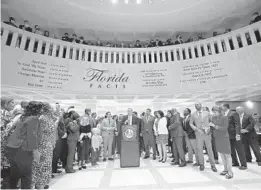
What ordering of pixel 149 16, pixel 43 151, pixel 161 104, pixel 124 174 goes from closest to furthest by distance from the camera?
pixel 43 151 < pixel 124 174 < pixel 149 16 < pixel 161 104

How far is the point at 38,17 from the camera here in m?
8.48

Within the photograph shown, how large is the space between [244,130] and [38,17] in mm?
10850

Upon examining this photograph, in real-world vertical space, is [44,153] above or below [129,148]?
above

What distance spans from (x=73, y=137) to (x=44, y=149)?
2.70 feet

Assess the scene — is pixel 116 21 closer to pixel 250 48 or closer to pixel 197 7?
pixel 197 7

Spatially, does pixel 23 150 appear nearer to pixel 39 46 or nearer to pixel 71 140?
pixel 71 140

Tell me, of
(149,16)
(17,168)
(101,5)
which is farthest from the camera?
(149,16)

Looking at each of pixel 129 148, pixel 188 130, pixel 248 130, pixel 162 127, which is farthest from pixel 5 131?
pixel 248 130

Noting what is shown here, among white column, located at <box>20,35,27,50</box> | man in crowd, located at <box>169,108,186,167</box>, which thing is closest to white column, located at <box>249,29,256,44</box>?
man in crowd, located at <box>169,108,186,167</box>

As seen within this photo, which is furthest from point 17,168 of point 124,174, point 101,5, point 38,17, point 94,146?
point 38,17

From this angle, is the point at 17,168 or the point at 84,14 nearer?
the point at 17,168

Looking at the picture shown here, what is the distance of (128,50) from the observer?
8.57 meters

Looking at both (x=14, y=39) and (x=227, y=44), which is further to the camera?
(x=227, y=44)

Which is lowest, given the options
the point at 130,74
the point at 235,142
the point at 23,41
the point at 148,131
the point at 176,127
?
the point at 235,142
